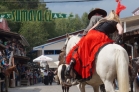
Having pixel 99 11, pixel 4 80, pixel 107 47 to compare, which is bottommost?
pixel 4 80

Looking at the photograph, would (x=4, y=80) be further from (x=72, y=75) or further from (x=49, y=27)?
(x=49, y=27)

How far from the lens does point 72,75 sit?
27.6ft

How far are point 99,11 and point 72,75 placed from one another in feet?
6.14

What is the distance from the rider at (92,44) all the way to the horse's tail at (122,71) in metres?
0.69

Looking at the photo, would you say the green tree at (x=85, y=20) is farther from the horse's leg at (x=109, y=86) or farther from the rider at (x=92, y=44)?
the horse's leg at (x=109, y=86)

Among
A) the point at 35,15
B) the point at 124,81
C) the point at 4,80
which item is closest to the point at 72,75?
the point at 124,81

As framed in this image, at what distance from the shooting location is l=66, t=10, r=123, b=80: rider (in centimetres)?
784

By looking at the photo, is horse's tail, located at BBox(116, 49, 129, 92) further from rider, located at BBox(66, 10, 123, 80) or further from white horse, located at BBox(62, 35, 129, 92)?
rider, located at BBox(66, 10, 123, 80)

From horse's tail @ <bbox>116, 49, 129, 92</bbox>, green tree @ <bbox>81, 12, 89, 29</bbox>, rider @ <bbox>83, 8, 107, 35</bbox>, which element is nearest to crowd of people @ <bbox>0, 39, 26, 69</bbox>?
rider @ <bbox>83, 8, 107, 35</bbox>

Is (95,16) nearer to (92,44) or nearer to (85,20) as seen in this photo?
(92,44)

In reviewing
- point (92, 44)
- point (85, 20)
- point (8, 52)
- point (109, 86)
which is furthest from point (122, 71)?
point (85, 20)

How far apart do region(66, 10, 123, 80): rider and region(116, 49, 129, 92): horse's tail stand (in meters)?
0.69

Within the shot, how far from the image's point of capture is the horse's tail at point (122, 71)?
6984 millimetres

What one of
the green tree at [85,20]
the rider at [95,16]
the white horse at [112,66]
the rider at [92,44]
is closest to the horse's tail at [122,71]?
the white horse at [112,66]
